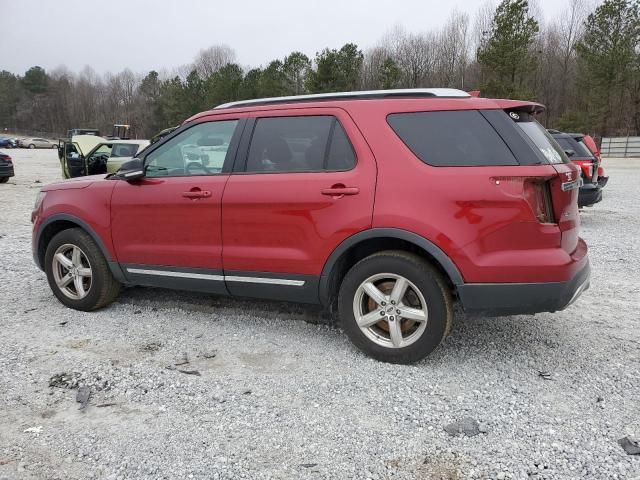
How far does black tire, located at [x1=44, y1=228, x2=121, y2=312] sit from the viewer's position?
4.49m

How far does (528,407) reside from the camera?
2967 mm

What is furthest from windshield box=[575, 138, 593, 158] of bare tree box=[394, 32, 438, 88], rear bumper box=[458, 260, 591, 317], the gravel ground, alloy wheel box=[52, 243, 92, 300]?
bare tree box=[394, 32, 438, 88]

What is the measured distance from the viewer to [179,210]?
13.3ft

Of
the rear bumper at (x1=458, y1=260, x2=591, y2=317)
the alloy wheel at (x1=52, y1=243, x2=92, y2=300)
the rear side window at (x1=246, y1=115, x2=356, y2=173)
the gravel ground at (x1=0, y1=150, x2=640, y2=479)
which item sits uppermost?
the rear side window at (x1=246, y1=115, x2=356, y2=173)

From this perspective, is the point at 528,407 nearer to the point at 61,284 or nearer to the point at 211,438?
the point at 211,438

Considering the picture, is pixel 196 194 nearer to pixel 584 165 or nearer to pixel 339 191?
pixel 339 191

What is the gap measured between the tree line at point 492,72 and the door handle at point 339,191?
35995 millimetres

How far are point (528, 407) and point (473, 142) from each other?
166cm

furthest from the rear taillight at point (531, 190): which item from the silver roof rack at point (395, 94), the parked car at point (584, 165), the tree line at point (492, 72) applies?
the tree line at point (492, 72)

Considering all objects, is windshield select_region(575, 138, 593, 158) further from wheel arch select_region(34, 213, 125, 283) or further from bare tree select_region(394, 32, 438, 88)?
bare tree select_region(394, 32, 438, 88)

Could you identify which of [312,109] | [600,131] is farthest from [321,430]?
[600,131]

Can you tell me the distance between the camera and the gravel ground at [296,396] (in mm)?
2496

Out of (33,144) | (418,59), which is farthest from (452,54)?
(33,144)

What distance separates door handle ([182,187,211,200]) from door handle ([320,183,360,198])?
38.7 inches
